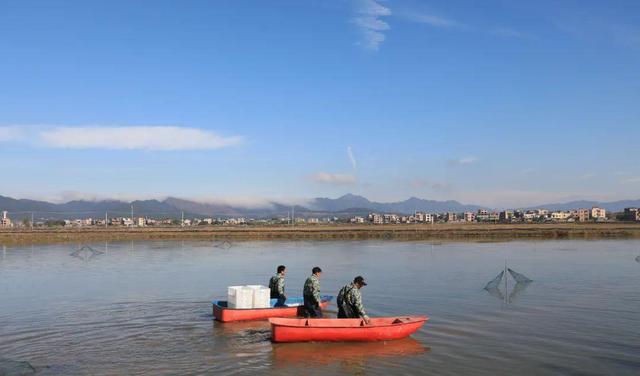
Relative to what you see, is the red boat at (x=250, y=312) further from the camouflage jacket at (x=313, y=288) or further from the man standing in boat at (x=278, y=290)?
the camouflage jacket at (x=313, y=288)

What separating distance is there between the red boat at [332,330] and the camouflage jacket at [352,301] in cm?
52

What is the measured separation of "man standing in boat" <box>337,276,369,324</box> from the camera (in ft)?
56.3

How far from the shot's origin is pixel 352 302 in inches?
681

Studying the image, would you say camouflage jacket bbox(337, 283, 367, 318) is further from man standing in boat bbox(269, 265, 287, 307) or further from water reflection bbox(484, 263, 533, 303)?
water reflection bbox(484, 263, 533, 303)

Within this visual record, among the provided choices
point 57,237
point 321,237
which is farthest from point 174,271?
point 57,237

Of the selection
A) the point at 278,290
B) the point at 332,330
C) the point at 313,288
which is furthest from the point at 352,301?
the point at 278,290

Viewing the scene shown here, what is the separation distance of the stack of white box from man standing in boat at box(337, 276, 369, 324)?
12.6 ft

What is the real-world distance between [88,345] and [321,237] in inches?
2785

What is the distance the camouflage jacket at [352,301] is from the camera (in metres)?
17.2

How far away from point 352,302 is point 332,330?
114 cm

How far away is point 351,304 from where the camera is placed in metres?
17.3

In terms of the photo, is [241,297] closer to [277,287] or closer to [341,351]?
[277,287]

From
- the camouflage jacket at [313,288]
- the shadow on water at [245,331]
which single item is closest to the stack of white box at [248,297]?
the shadow on water at [245,331]

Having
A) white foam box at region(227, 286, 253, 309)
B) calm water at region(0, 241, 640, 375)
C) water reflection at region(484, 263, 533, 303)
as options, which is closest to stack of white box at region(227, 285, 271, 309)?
white foam box at region(227, 286, 253, 309)
